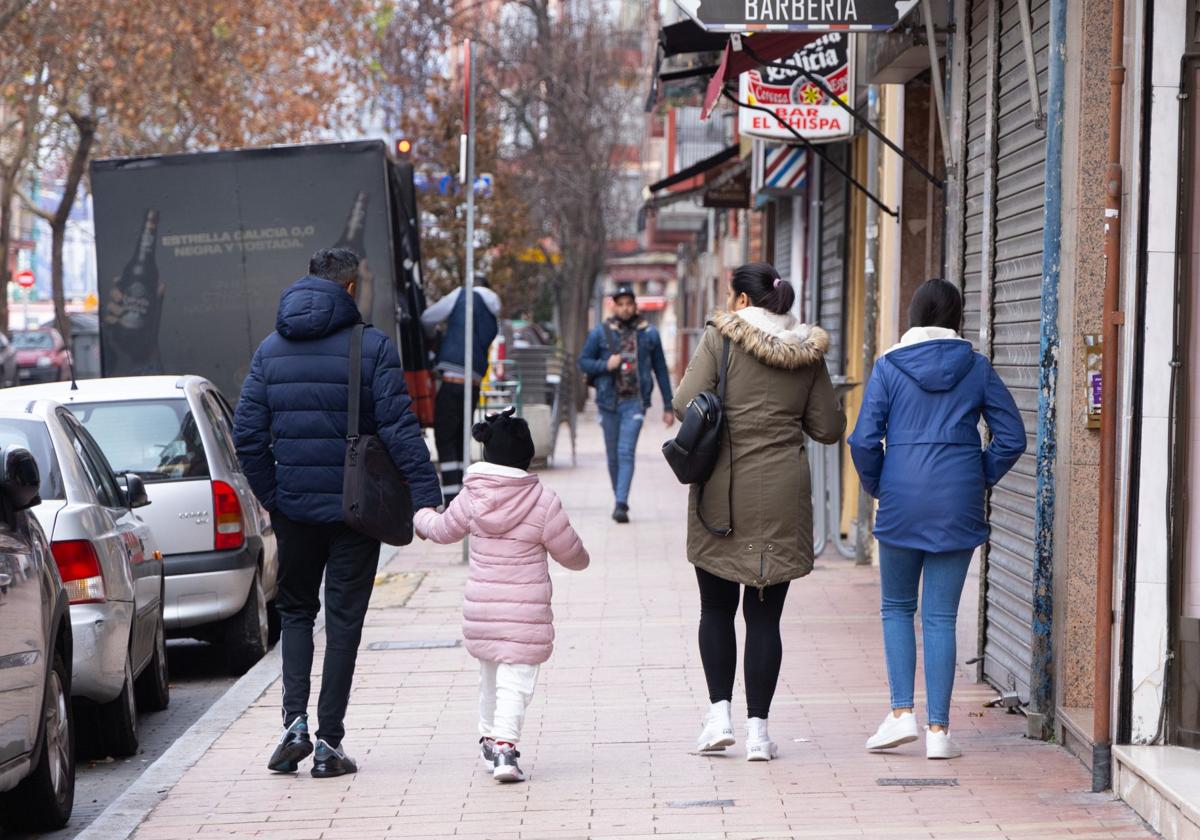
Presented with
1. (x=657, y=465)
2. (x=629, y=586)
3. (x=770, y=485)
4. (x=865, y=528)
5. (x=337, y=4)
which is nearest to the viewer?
(x=770, y=485)

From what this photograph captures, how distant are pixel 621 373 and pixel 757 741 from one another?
9.17 m

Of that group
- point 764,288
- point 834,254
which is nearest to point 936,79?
point 764,288

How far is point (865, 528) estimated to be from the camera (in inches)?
501

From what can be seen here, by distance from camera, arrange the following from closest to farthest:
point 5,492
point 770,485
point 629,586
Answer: point 5,492
point 770,485
point 629,586

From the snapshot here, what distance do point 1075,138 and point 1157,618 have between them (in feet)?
5.68

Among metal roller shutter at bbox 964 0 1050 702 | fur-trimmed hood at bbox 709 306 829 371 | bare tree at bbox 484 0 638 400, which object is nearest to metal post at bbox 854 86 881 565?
metal roller shutter at bbox 964 0 1050 702

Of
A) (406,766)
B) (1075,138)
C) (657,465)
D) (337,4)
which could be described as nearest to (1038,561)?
(1075,138)

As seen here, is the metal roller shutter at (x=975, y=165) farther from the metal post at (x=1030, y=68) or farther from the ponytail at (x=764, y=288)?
the ponytail at (x=764, y=288)

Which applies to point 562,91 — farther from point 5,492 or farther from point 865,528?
point 5,492

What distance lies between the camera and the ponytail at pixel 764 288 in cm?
673

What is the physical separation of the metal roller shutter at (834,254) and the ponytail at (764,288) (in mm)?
8165

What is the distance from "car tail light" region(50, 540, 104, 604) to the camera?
7008 millimetres

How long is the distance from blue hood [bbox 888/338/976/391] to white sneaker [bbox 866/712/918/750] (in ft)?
3.91

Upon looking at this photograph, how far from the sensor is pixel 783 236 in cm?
2056
